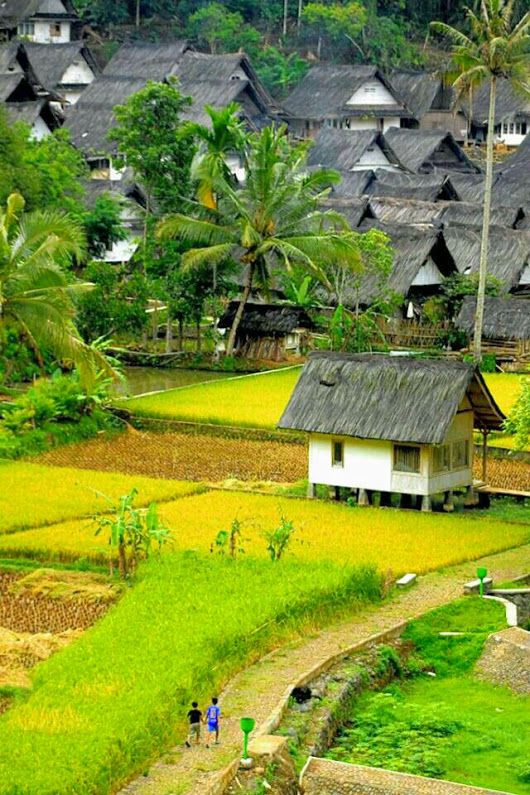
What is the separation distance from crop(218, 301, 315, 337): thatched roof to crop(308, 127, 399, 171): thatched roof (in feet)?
62.0

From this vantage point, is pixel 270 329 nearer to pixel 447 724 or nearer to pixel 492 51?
pixel 492 51

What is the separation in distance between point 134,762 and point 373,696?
361cm

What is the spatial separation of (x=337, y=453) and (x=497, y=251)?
19.3m

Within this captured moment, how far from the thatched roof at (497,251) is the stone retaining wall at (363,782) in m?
29.3

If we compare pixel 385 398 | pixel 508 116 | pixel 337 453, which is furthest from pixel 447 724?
pixel 508 116

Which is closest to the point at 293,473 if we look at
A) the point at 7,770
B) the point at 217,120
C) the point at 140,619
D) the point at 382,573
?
the point at 382,573

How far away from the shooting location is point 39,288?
23719 mm

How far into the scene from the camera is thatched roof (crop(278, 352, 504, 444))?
24.7 meters

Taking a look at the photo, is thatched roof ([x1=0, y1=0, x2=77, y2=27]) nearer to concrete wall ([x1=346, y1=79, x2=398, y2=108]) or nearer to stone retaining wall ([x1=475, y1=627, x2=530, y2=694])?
concrete wall ([x1=346, y1=79, x2=398, y2=108])

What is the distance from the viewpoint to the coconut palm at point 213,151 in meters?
37.7

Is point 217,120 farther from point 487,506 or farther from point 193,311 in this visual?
point 487,506

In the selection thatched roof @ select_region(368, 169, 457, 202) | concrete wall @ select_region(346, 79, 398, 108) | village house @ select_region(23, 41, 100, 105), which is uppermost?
village house @ select_region(23, 41, 100, 105)

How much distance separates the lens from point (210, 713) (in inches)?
593

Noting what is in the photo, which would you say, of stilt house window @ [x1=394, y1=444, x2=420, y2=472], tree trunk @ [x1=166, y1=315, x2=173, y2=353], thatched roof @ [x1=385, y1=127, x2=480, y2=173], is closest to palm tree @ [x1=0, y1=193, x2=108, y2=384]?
stilt house window @ [x1=394, y1=444, x2=420, y2=472]
